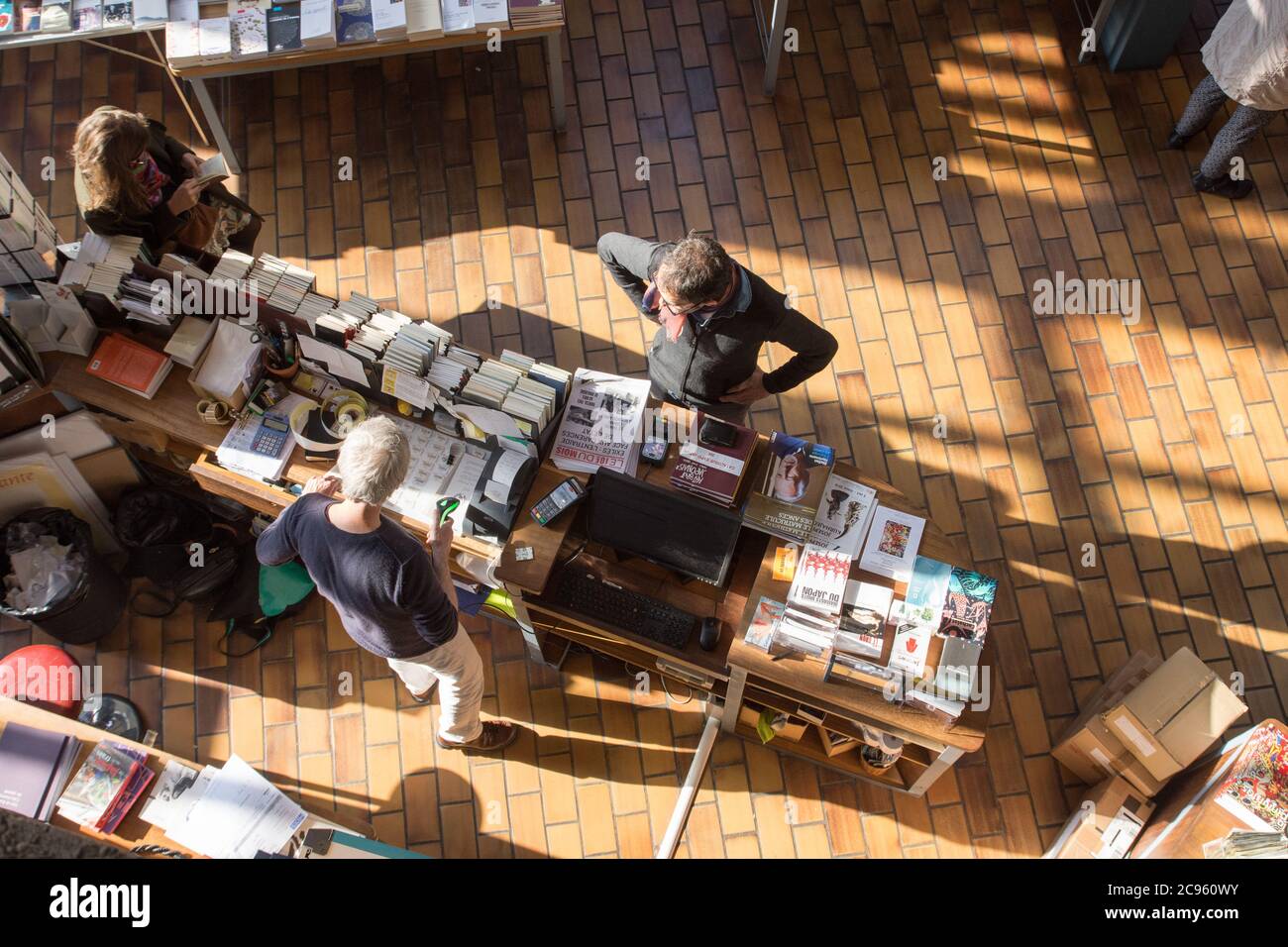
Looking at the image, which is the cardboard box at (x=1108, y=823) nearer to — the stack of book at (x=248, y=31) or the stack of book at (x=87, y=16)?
the stack of book at (x=248, y=31)

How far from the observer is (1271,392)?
5195 millimetres

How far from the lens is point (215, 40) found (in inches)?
198

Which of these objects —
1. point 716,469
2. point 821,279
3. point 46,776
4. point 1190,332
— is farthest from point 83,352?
point 1190,332

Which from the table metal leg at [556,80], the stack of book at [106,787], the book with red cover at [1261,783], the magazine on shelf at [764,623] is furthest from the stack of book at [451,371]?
the book with red cover at [1261,783]

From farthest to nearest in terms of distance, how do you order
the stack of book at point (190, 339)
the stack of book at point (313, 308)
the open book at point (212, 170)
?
the open book at point (212, 170) < the stack of book at point (190, 339) < the stack of book at point (313, 308)

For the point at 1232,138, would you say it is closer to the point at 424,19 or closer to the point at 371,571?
the point at 424,19

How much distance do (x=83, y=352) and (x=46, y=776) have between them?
1685 millimetres

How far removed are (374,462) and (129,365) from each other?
176cm

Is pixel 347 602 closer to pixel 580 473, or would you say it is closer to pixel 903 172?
pixel 580 473

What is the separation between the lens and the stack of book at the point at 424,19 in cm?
508

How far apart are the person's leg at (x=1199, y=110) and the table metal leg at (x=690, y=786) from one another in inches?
168

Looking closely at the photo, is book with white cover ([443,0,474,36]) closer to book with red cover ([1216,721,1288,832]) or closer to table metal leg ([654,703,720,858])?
table metal leg ([654,703,720,858])

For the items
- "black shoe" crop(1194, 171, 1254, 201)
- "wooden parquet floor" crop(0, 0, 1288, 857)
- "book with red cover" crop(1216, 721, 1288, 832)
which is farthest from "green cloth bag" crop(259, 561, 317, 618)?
"black shoe" crop(1194, 171, 1254, 201)

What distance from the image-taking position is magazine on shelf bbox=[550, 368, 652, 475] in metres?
3.85
